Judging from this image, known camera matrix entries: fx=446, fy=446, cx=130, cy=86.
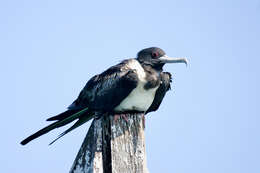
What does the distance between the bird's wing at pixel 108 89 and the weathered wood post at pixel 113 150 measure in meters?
1.43

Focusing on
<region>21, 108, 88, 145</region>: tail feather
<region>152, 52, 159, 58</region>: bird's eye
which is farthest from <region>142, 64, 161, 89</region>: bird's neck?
<region>21, 108, 88, 145</region>: tail feather

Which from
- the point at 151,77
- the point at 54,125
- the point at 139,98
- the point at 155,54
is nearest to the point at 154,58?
the point at 155,54

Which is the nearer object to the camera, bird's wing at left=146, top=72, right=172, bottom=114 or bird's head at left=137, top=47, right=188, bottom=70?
bird's wing at left=146, top=72, right=172, bottom=114

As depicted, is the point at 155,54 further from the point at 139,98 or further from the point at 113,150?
the point at 113,150

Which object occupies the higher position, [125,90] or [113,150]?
[125,90]

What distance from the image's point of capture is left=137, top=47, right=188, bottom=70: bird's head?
669 centimetres

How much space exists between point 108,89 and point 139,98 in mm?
450

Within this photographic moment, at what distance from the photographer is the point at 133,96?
6141mm

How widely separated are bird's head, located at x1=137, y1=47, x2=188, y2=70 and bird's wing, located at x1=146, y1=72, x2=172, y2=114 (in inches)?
7.5

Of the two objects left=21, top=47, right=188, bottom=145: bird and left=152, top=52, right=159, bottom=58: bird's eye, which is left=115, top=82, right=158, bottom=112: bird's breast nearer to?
left=21, top=47, right=188, bottom=145: bird

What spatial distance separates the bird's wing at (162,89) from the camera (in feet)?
21.3

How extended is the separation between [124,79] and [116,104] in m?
0.36

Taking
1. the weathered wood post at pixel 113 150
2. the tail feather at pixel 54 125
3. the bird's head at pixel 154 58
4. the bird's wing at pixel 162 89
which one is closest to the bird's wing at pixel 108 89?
the tail feather at pixel 54 125

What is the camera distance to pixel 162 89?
6.50m
